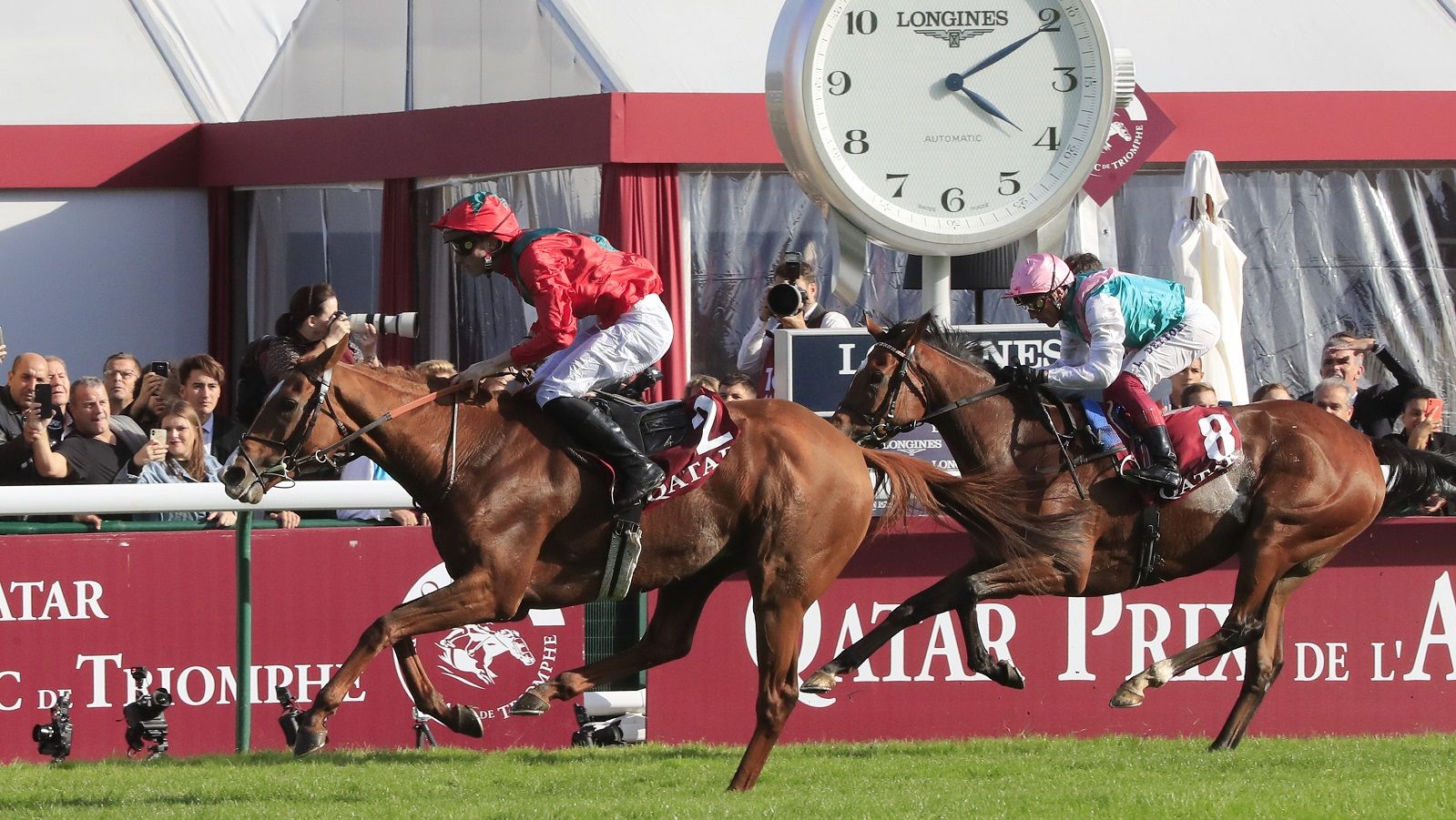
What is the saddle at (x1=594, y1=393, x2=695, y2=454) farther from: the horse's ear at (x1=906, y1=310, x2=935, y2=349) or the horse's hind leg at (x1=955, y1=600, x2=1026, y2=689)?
the horse's hind leg at (x1=955, y1=600, x2=1026, y2=689)

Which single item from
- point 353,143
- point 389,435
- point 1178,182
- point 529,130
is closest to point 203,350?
point 353,143

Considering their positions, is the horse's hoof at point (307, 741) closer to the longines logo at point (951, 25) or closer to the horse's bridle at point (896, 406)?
the horse's bridle at point (896, 406)

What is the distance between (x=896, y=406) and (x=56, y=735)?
320 cm

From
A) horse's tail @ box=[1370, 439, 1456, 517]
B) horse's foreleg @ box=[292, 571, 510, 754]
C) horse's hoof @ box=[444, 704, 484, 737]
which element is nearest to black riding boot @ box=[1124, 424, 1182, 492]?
horse's tail @ box=[1370, 439, 1456, 517]

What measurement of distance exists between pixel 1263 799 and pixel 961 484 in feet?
5.49

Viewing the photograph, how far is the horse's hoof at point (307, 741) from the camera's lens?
5695mm

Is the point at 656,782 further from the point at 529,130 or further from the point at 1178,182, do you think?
the point at 1178,182

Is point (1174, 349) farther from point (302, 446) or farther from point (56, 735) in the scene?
point (56, 735)

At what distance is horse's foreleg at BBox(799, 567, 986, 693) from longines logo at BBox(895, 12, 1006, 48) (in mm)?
2050

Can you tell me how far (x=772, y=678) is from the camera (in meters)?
6.47

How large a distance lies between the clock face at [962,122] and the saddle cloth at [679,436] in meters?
1.35

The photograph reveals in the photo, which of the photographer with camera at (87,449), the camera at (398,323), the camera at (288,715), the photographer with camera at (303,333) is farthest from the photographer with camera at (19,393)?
the camera at (288,715)

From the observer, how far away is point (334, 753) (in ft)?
23.7

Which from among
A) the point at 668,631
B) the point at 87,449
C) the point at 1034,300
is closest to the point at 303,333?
the point at 87,449
